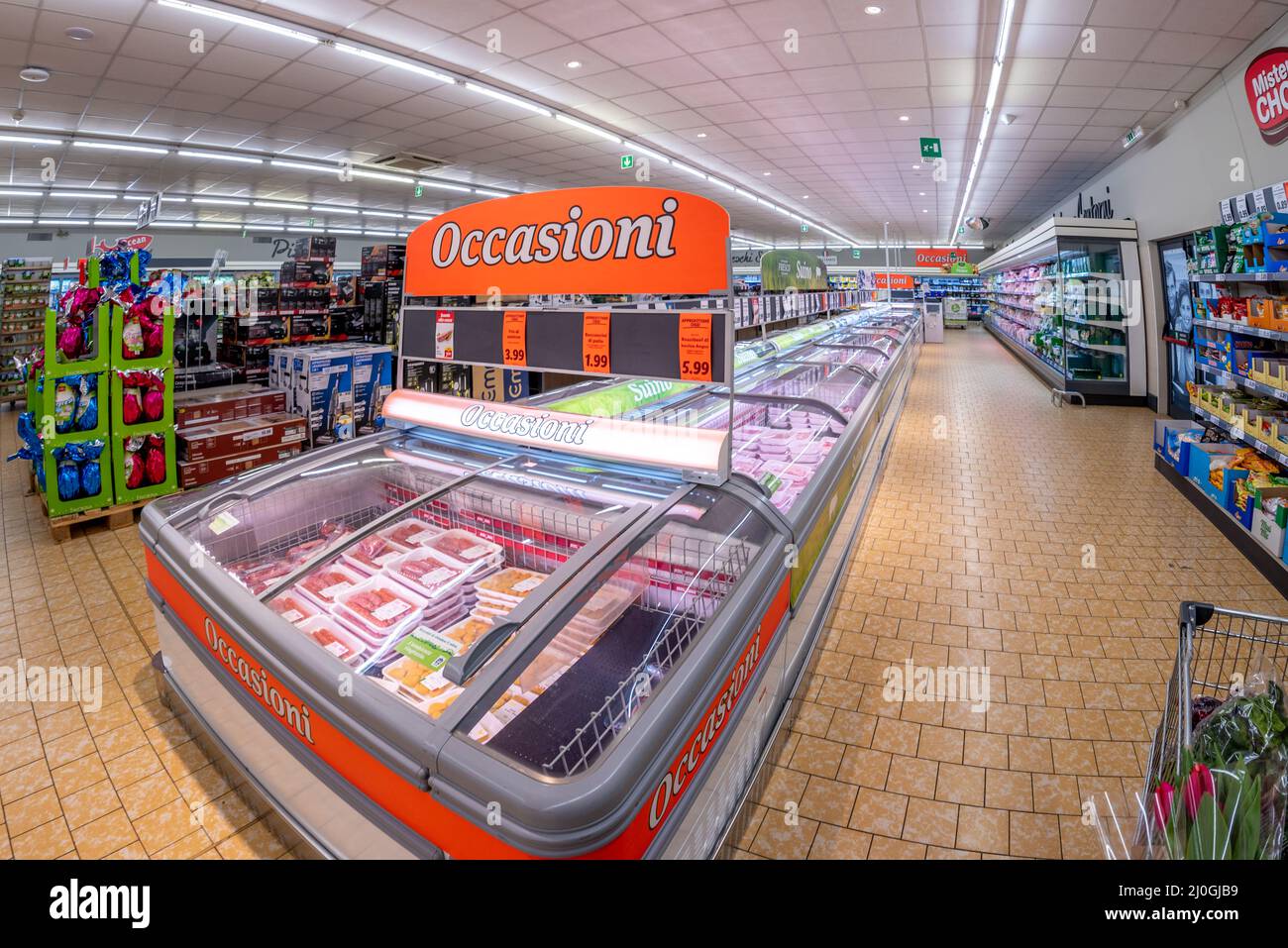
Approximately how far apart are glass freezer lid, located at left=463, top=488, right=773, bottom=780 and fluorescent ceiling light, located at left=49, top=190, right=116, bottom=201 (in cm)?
1647

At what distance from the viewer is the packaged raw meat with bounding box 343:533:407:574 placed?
7.18ft

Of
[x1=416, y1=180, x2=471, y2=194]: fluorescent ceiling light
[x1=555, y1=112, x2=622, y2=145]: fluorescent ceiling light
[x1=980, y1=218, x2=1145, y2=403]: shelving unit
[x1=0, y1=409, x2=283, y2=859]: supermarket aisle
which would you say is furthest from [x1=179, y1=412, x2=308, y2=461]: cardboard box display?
[x1=980, y1=218, x2=1145, y2=403]: shelving unit

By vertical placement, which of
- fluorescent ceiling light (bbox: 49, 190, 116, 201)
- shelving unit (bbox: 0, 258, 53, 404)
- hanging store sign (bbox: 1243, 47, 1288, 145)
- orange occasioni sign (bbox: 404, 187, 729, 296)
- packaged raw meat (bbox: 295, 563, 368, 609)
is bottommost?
packaged raw meat (bbox: 295, 563, 368, 609)

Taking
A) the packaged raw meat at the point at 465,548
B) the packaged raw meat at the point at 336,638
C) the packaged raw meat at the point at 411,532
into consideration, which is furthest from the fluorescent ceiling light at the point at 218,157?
the packaged raw meat at the point at 336,638

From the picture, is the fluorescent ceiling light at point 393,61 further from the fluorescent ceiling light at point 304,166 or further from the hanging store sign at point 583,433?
the hanging store sign at point 583,433

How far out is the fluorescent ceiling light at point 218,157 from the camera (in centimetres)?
1008

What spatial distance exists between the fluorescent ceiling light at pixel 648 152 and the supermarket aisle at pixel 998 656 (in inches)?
276

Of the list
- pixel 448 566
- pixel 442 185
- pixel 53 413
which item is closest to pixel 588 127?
pixel 442 185

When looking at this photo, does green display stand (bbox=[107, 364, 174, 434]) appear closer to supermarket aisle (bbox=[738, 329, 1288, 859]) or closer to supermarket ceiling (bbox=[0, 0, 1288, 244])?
supermarket ceiling (bbox=[0, 0, 1288, 244])

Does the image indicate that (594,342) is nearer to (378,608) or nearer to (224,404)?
(378,608)

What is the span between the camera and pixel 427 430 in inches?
112
